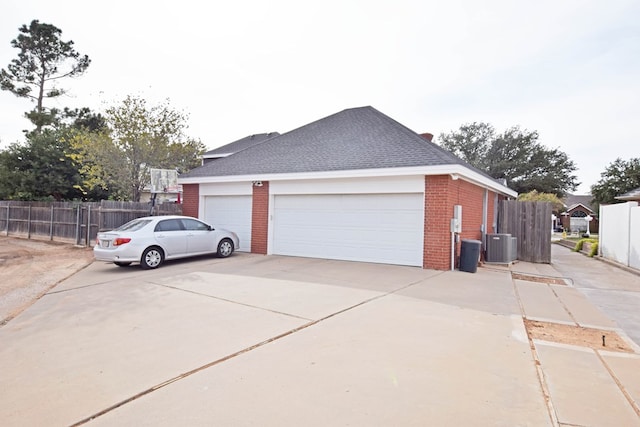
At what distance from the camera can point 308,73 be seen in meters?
12.6

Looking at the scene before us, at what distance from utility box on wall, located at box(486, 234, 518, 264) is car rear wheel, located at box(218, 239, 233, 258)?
28.1 ft

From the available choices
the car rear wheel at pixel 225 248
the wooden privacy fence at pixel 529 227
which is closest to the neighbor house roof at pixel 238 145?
the car rear wheel at pixel 225 248

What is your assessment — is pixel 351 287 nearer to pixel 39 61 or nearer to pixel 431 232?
pixel 431 232

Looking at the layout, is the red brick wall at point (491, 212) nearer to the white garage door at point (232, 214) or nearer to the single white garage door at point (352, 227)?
the single white garage door at point (352, 227)

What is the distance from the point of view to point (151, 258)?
383 inches

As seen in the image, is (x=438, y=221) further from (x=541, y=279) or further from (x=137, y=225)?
(x=137, y=225)

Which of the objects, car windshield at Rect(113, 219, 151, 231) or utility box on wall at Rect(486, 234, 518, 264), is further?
utility box on wall at Rect(486, 234, 518, 264)

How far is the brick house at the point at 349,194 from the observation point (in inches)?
397

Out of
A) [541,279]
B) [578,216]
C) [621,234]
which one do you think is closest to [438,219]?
[541,279]

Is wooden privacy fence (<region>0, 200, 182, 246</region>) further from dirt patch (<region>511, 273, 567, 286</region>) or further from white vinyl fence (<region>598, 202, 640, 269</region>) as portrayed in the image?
white vinyl fence (<region>598, 202, 640, 269</region>)

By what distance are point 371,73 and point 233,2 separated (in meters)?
5.38

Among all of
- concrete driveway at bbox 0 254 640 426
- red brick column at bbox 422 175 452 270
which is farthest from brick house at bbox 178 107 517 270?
concrete driveway at bbox 0 254 640 426

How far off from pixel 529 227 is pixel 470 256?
17.9 feet

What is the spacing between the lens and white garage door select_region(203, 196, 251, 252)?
43.9 feet
